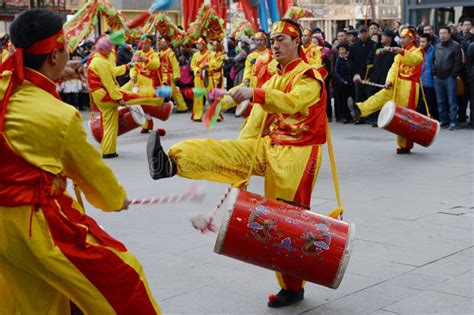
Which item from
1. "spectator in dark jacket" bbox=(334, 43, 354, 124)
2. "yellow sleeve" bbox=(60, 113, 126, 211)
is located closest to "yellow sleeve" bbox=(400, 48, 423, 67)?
"spectator in dark jacket" bbox=(334, 43, 354, 124)

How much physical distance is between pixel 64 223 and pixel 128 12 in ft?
80.4

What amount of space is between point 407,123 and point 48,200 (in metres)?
7.53

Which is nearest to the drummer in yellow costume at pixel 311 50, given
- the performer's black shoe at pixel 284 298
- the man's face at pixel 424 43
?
the man's face at pixel 424 43

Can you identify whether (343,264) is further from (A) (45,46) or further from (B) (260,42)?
(B) (260,42)

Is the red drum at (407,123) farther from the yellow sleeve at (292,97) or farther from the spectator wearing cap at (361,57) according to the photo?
the yellow sleeve at (292,97)

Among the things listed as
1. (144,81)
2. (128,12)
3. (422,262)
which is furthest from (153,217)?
(128,12)

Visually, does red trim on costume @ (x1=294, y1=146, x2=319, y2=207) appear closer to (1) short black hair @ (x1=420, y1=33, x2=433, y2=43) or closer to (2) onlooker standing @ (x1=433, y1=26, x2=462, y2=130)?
(2) onlooker standing @ (x1=433, y1=26, x2=462, y2=130)

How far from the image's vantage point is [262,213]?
170 inches

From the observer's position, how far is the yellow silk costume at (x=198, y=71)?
16344 millimetres

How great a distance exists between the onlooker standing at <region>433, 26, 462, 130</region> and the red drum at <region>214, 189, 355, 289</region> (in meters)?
9.56

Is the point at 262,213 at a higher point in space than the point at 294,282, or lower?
higher

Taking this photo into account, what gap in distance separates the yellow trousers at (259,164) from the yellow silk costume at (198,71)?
11.4 m

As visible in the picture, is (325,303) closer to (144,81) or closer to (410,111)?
(410,111)

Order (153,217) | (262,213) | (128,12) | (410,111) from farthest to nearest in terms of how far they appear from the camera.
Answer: (128,12) → (410,111) → (153,217) → (262,213)
